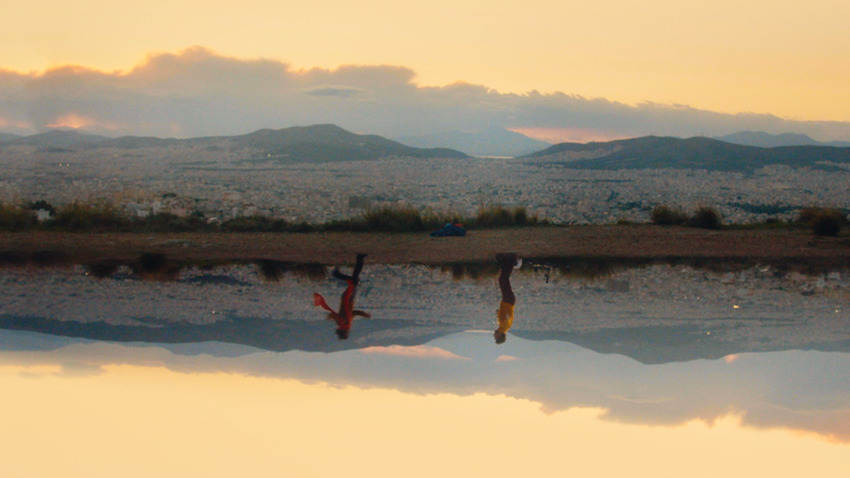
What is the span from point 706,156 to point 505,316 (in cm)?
1302

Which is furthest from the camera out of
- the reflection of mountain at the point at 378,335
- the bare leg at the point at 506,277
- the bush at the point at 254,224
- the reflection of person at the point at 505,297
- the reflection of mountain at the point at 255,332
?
the bush at the point at 254,224

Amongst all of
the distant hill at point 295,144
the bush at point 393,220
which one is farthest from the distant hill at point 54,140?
the bush at point 393,220

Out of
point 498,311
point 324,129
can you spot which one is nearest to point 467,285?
point 498,311

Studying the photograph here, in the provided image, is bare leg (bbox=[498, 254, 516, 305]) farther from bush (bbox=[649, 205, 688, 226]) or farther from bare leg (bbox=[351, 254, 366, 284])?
bush (bbox=[649, 205, 688, 226])

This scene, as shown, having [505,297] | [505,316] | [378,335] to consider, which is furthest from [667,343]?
[378,335]

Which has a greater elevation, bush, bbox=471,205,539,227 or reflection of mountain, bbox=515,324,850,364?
bush, bbox=471,205,539,227

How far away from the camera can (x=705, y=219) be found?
12211 mm

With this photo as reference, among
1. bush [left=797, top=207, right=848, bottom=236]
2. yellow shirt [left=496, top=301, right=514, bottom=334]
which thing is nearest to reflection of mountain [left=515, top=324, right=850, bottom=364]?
yellow shirt [left=496, top=301, right=514, bottom=334]

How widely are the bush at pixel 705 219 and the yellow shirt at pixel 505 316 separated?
6220mm

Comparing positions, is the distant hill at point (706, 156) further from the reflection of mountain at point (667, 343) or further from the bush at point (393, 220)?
the reflection of mountain at point (667, 343)

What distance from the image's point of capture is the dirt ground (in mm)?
9570

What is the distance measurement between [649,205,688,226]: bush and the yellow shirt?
5.93 meters

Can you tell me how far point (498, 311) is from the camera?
726cm

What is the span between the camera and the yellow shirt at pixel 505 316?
6863 millimetres
